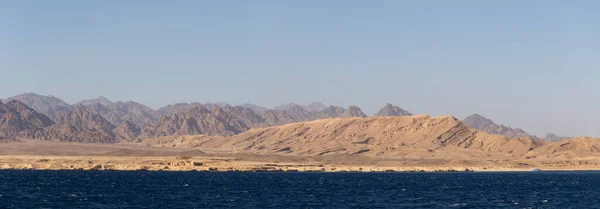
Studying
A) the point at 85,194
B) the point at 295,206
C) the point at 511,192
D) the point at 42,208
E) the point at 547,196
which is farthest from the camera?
the point at 511,192

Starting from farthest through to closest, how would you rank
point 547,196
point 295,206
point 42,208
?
point 547,196
point 295,206
point 42,208

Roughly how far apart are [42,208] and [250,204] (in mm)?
24206

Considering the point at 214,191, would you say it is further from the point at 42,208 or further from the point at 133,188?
the point at 42,208

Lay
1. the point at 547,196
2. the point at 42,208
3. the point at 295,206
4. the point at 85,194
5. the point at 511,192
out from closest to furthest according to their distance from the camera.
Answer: the point at 42,208 → the point at 295,206 → the point at 85,194 → the point at 547,196 → the point at 511,192

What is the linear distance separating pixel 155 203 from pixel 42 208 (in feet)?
46.5

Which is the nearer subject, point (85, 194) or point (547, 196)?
point (85, 194)

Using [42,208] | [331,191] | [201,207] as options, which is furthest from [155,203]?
[331,191]

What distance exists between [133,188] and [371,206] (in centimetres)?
4742

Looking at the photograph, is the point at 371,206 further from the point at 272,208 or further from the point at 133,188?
the point at 133,188

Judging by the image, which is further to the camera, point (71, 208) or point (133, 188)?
point (133, 188)

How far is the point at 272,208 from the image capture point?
9625cm

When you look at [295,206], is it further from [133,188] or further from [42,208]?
[133,188]

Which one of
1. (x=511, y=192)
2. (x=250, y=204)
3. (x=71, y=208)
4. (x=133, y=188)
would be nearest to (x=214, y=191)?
(x=133, y=188)

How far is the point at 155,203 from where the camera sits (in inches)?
3944
